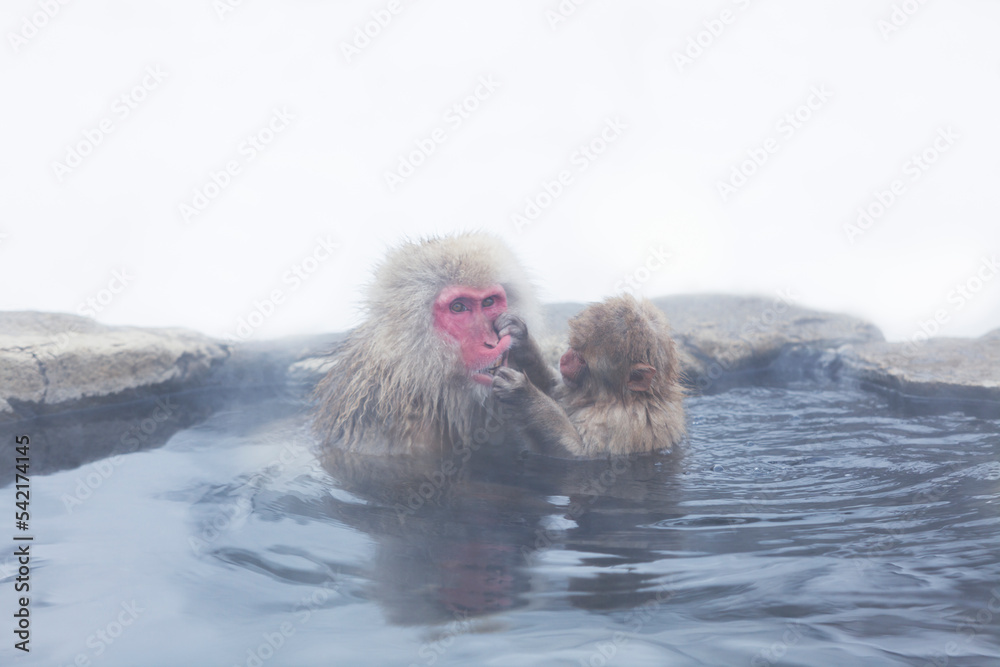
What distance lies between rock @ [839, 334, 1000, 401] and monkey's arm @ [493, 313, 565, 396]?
2384mm

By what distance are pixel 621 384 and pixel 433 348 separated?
1.06m

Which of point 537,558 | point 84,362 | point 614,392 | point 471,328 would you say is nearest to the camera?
point 537,558

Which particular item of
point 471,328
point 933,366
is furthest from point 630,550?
point 933,366

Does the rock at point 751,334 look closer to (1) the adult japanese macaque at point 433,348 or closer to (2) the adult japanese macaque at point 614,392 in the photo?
(2) the adult japanese macaque at point 614,392

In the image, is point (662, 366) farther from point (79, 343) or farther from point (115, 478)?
point (79, 343)

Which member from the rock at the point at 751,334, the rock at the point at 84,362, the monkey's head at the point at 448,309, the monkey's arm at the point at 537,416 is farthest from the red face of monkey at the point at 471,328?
the rock at the point at 84,362

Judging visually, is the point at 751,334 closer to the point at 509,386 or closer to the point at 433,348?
the point at 509,386

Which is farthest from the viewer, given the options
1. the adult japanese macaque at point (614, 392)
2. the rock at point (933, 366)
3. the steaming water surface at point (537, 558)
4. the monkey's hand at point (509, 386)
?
the rock at point (933, 366)

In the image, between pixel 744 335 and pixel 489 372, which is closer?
pixel 489 372

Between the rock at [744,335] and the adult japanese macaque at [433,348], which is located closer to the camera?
the adult japanese macaque at [433,348]

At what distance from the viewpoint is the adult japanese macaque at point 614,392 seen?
11.5 ft

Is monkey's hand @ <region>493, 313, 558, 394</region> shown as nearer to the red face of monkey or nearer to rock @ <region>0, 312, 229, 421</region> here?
the red face of monkey

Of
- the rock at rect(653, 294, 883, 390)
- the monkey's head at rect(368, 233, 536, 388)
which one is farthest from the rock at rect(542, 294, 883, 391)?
the monkey's head at rect(368, 233, 536, 388)

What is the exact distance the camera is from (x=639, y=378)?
3641 millimetres
